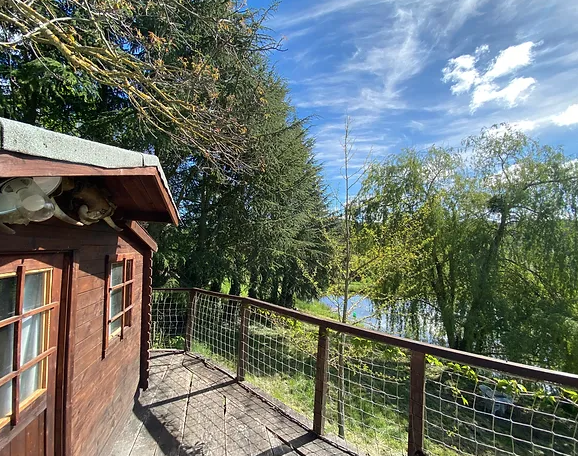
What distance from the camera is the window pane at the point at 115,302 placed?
104 inches

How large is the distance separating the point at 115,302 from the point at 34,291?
1343 millimetres

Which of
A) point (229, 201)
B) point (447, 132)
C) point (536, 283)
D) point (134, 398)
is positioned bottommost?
point (134, 398)

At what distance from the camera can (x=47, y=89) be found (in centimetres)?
563

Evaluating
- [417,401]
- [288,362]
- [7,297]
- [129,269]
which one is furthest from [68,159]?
[288,362]

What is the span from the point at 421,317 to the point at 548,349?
283cm

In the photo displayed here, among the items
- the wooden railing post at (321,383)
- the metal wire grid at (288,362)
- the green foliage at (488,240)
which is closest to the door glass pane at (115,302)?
the wooden railing post at (321,383)

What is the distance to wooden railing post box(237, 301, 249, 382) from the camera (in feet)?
12.5

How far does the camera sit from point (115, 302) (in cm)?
277

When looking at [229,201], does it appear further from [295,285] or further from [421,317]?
[421,317]

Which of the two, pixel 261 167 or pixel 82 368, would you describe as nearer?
pixel 82 368

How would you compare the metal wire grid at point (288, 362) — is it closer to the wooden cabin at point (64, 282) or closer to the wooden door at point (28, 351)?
the wooden cabin at point (64, 282)

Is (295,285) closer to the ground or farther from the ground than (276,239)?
closer to the ground

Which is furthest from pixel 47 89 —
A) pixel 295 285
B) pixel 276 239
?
pixel 295 285

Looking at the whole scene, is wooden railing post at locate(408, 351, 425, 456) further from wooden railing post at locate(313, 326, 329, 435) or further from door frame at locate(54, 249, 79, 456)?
door frame at locate(54, 249, 79, 456)
